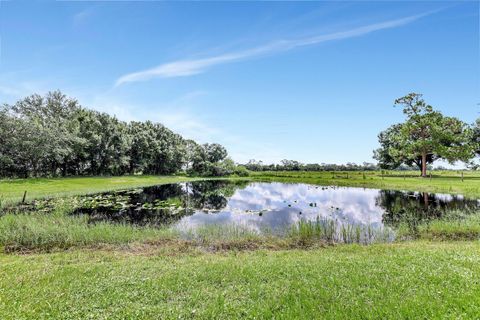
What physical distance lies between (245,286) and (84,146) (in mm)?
53884

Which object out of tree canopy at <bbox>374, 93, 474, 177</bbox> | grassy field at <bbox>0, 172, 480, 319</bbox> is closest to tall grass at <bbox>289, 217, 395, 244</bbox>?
grassy field at <bbox>0, 172, 480, 319</bbox>

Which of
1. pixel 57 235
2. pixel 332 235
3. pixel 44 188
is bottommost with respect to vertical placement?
pixel 332 235

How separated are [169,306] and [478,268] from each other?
7.70m

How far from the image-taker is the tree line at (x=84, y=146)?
40594 millimetres

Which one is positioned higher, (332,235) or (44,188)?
(44,188)

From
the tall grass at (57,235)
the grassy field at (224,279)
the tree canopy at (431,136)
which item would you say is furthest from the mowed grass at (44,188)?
the tree canopy at (431,136)

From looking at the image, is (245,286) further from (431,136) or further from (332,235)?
(431,136)

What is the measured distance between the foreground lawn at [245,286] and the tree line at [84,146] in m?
41.2

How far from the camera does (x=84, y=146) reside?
50312 millimetres

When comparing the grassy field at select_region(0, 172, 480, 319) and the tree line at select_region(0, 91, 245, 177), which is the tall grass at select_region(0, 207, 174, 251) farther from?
the tree line at select_region(0, 91, 245, 177)

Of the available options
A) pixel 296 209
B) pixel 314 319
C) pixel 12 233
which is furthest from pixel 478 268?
pixel 12 233

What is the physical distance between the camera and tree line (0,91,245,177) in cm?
4059

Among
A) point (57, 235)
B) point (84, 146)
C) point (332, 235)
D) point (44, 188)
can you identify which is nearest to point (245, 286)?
point (332, 235)

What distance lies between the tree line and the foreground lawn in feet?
135
